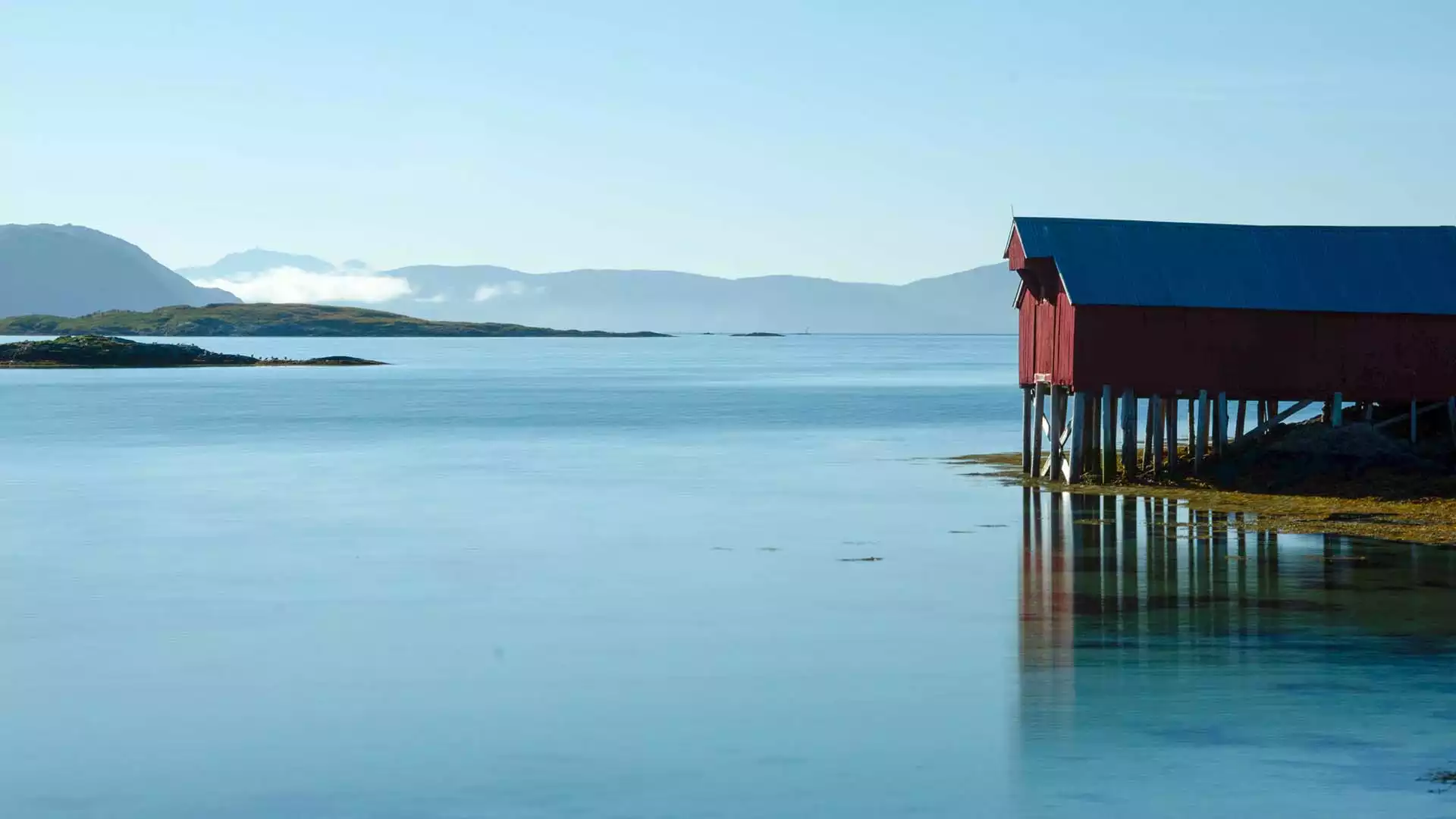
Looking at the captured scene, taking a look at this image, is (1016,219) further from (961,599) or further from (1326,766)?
(1326,766)

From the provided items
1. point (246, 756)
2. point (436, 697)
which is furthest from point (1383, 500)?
point (246, 756)

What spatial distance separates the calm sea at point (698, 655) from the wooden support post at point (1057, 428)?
228 cm

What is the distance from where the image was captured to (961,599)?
2498 centimetres

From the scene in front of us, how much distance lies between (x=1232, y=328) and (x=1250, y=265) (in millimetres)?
2115

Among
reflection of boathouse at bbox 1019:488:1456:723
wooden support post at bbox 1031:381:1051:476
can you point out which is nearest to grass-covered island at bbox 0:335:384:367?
wooden support post at bbox 1031:381:1051:476

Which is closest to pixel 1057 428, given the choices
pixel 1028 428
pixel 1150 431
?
pixel 1028 428

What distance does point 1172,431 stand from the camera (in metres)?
40.7

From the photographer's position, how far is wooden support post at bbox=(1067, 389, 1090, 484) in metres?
39.0

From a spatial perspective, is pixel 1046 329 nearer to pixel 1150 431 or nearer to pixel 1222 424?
pixel 1150 431

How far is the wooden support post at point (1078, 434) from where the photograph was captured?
39.0 m

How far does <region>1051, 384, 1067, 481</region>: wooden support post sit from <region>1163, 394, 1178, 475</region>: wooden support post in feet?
7.94

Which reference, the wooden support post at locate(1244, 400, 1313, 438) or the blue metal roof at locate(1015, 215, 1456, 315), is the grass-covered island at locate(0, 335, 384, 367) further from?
the wooden support post at locate(1244, 400, 1313, 438)

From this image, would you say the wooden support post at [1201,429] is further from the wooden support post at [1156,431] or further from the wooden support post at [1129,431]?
the wooden support post at [1129,431]

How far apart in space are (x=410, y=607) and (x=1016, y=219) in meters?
21.4
